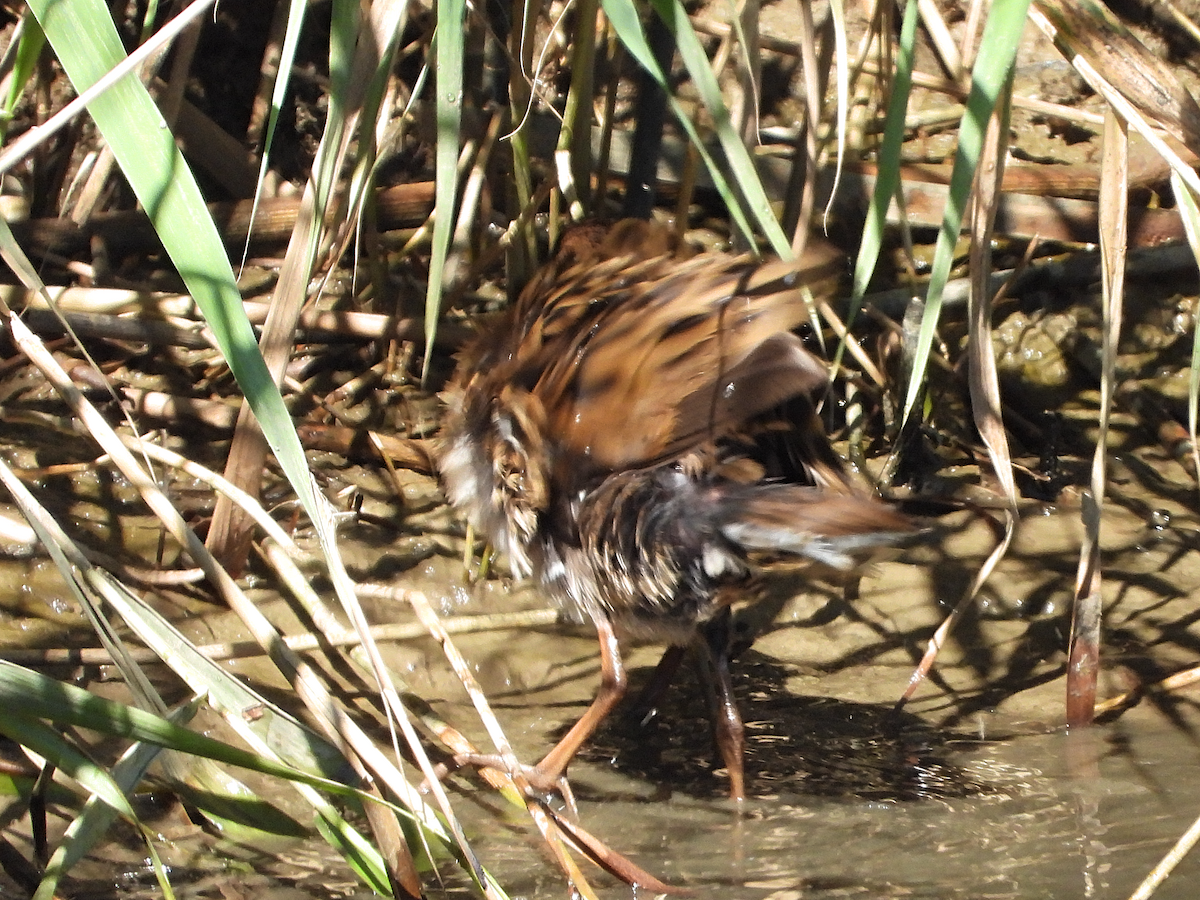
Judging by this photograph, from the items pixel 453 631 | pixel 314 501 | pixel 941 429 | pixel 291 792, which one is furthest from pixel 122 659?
pixel 941 429

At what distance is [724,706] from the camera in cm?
264

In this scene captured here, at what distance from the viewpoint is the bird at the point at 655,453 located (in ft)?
7.07

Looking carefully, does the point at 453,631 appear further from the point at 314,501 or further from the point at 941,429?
the point at 941,429

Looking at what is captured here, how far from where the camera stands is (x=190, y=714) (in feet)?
5.73

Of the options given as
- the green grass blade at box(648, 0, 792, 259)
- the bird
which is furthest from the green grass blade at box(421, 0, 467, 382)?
the bird

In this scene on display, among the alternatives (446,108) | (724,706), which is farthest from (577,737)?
(446,108)

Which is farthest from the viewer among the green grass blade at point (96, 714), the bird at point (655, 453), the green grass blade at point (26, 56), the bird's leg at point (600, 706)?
the bird's leg at point (600, 706)

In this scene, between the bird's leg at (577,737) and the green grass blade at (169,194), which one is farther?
Answer: the bird's leg at (577,737)

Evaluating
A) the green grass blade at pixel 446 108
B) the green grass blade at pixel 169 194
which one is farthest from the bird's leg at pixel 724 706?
the green grass blade at pixel 169 194

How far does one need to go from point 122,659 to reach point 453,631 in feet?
3.37

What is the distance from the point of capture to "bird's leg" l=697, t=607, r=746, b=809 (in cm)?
259

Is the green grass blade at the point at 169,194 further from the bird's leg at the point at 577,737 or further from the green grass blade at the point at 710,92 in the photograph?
the bird's leg at the point at 577,737

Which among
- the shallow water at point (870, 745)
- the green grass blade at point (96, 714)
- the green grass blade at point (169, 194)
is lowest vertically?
the shallow water at point (870, 745)

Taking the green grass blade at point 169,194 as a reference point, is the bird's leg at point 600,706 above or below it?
below
